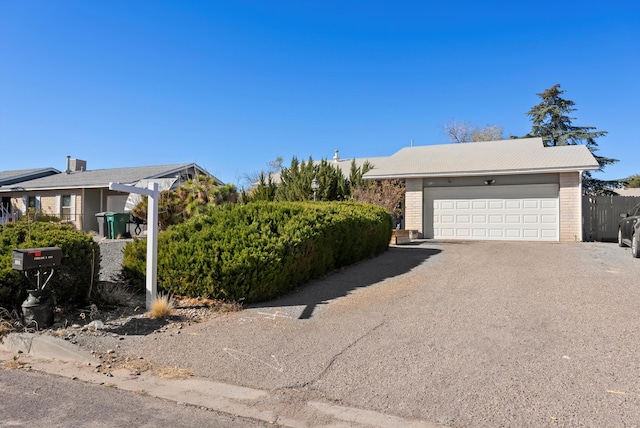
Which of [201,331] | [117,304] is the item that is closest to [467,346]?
[201,331]

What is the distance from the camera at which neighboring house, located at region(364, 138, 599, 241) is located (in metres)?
15.1

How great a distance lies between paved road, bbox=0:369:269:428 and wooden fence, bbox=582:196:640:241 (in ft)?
52.7

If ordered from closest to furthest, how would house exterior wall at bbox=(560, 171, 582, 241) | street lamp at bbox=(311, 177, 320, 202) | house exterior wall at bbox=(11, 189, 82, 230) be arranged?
house exterior wall at bbox=(560, 171, 582, 241) < street lamp at bbox=(311, 177, 320, 202) < house exterior wall at bbox=(11, 189, 82, 230)

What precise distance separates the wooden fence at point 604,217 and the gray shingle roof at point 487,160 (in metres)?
1.63

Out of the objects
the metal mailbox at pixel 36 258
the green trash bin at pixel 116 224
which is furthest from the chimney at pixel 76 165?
the metal mailbox at pixel 36 258

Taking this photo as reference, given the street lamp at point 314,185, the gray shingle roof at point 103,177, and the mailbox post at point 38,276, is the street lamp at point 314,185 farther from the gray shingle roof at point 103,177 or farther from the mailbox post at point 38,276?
the mailbox post at point 38,276

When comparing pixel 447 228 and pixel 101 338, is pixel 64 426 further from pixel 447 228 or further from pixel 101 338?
pixel 447 228

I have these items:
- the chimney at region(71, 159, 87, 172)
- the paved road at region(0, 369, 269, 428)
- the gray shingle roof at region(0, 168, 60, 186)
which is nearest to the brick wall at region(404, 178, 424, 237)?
the paved road at region(0, 369, 269, 428)

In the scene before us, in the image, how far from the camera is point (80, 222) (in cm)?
2331

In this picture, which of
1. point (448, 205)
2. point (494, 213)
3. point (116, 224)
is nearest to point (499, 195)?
point (494, 213)

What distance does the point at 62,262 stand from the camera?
19.4 ft

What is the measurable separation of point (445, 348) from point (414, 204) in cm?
1272

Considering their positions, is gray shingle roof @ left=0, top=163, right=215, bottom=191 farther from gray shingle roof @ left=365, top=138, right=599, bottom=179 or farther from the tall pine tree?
the tall pine tree

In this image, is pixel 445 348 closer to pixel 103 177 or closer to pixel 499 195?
pixel 499 195
